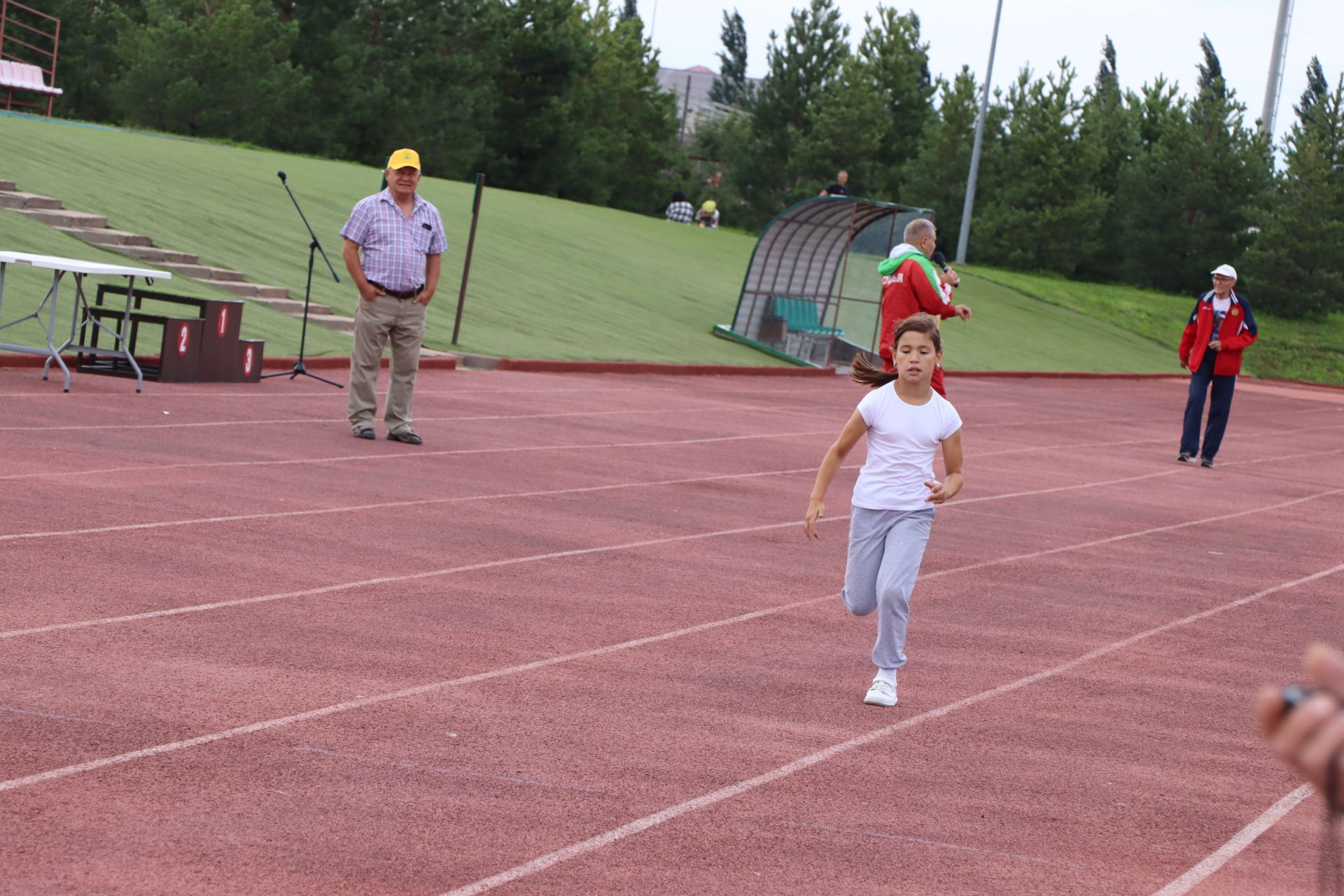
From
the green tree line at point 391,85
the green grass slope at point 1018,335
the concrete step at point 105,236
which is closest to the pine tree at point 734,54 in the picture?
the green tree line at point 391,85

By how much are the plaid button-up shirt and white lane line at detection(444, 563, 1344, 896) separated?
670 centimetres

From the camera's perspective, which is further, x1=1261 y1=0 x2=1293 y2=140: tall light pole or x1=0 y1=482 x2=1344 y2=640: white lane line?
x1=1261 y1=0 x2=1293 y2=140: tall light pole

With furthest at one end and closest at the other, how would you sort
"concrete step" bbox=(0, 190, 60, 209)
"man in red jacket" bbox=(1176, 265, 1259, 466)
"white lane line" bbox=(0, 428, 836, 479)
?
1. "concrete step" bbox=(0, 190, 60, 209)
2. "man in red jacket" bbox=(1176, 265, 1259, 466)
3. "white lane line" bbox=(0, 428, 836, 479)

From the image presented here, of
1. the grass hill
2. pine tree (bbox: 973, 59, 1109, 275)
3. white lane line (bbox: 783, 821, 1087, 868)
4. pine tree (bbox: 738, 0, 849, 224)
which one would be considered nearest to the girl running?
white lane line (bbox: 783, 821, 1087, 868)

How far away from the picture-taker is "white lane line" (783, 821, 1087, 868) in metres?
4.91

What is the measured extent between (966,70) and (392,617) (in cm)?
6104

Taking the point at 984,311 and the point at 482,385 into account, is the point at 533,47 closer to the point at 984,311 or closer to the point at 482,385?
the point at 984,311

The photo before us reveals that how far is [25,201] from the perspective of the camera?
21219 mm

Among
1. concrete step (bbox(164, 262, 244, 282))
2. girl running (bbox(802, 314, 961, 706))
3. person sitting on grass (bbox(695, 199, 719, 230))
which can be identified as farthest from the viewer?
person sitting on grass (bbox(695, 199, 719, 230))

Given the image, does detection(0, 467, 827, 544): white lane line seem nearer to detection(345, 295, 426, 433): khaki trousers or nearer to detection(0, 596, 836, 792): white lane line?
detection(345, 295, 426, 433): khaki trousers

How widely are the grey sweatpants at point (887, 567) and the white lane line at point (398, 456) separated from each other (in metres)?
5.41

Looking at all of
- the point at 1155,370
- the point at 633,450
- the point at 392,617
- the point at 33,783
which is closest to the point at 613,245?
the point at 1155,370

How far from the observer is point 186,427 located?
12484mm

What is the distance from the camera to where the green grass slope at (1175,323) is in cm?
4516
